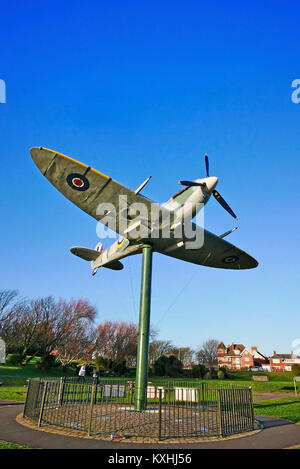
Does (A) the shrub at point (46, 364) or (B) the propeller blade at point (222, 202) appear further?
(A) the shrub at point (46, 364)

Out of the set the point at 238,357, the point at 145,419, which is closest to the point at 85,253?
the point at 145,419

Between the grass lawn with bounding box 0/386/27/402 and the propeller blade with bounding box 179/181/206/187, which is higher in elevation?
the propeller blade with bounding box 179/181/206/187

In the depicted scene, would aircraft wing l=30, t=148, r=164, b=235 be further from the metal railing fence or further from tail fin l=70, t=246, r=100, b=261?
the metal railing fence

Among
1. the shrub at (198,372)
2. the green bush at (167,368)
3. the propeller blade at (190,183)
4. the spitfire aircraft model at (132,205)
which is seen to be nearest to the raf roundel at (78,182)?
the spitfire aircraft model at (132,205)

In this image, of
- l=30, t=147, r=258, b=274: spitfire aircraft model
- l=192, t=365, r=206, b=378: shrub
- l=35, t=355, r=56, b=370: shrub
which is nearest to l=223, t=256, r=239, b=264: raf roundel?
l=30, t=147, r=258, b=274: spitfire aircraft model

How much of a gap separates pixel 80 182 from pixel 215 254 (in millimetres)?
9699

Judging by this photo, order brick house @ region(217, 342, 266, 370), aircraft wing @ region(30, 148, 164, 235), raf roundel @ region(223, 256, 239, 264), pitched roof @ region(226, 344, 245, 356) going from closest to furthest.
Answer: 1. aircraft wing @ region(30, 148, 164, 235)
2. raf roundel @ region(223, 256, 239, 264)
3. brick house @ region(217, 342, 266, 370)
4. pitched roof @ region(226, 344, 245, 356)

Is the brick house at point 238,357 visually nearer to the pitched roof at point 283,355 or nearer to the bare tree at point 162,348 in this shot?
the pitched roof at point 283,355

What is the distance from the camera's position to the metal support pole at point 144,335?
12864 mm

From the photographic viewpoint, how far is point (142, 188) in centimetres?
1390

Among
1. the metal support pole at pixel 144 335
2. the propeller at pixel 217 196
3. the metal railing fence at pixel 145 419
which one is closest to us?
the metal railing fence at pixel 145 419

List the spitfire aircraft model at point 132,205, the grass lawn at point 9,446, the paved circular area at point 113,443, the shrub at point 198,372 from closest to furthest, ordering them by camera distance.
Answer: the grass lawn at point 9,446 < the paved circular area at point 113,443 < the spitfire aircraft model at point 132,205 < the shrub at point 198,372

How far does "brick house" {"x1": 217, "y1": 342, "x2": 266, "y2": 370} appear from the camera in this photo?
10794cm

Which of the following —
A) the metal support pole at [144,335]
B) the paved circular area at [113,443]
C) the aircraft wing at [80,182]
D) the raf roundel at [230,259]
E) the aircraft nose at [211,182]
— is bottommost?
the paved circular area at [113,443]
